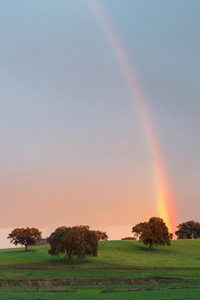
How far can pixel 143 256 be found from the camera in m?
111

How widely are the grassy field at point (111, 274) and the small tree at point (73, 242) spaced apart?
90.8 inches

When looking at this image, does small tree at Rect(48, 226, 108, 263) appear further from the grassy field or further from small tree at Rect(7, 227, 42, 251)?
small tree at Rect(7, 227, 42, 251)

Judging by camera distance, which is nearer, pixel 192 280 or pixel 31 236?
pixel 192 280

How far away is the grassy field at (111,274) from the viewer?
46.4 meters

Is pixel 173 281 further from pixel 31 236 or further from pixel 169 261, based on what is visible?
pixel 31 236

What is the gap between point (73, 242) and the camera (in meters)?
97.7

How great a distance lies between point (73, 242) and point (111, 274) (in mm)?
24773

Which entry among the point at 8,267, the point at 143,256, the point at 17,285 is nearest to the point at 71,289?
the point at 17,285

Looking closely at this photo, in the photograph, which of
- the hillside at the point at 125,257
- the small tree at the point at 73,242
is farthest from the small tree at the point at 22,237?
the small tree at the point at 73,242

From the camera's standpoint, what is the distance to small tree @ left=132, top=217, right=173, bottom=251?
408 feet

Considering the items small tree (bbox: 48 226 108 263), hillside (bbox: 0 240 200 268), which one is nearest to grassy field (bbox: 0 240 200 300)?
hillside (bbox: 0 240 200 268)

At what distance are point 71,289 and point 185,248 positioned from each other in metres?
88.7

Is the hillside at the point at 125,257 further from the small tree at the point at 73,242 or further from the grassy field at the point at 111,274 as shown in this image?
the small tree at the point at 73,242

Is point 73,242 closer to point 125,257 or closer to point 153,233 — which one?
point 125,257
